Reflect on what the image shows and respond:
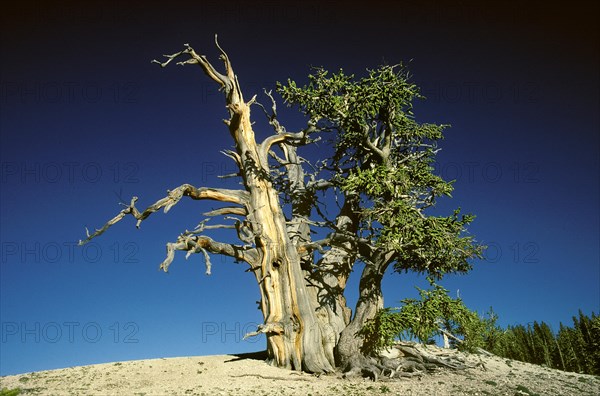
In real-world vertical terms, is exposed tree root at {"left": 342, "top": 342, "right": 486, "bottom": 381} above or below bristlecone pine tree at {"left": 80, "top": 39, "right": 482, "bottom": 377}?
below

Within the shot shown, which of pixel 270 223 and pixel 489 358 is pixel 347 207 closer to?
pixel 270 223

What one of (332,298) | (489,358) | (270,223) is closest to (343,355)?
(332,298)

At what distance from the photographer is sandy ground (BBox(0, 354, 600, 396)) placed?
12.2 metres

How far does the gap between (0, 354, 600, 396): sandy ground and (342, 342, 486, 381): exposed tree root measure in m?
0.37

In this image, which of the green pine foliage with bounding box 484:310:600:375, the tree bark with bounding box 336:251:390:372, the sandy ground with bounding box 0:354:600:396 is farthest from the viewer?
the green pine foliage with bounding box 484:310:600:375

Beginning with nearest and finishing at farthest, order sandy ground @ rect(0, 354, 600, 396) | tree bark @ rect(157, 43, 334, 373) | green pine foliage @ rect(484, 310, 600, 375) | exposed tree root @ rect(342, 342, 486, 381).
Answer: sandy ground @ rect(0, 354, 600, 396)
exposed tree root @ rect(342, 342, 486, 381)
tree bark @ rect(157, 43, 334, 373)
green pine foliage @ rect(484, 310, 600, 375)

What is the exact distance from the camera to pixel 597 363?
49156mm

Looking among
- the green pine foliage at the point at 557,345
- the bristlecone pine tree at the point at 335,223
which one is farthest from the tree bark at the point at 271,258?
the green pine foliage at the point at 557,345

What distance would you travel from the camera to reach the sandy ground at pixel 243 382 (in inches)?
482

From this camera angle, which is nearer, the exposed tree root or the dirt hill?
the dirt hill

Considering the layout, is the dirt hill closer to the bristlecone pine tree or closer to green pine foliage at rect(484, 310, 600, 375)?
the bristlecone pine tree

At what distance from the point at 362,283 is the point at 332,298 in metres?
1.45

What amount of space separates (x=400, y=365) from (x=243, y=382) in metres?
5.58

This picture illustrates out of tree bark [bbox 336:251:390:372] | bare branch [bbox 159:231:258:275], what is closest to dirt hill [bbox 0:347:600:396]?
tree bark [bbox 336:251:390:372]
